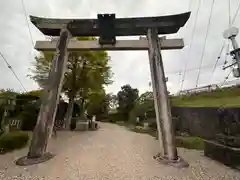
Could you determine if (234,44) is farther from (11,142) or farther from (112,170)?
(11,142)

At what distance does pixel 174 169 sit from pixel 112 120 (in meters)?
22.8

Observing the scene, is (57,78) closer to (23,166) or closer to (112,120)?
(23,166)

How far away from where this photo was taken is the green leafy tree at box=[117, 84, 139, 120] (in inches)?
997

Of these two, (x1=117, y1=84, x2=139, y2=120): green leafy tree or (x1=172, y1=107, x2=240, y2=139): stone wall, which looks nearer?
(x1=172, y1=107, x2=240, y2=139): stone wall

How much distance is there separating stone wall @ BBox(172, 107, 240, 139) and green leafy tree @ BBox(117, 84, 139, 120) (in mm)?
12871

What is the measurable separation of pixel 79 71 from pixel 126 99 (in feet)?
42.8

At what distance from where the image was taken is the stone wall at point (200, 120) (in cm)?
841

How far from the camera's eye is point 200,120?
981 cm

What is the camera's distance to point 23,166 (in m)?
4.20

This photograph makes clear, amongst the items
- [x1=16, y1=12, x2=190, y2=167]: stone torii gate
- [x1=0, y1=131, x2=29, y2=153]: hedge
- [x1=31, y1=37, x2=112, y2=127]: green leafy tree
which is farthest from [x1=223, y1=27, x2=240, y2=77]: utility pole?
[x1=0, y1=131, x2=29, y2=153]: hedge

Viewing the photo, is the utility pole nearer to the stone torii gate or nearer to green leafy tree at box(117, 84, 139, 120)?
the stone torii gate

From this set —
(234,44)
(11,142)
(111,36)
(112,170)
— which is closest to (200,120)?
(234,44)

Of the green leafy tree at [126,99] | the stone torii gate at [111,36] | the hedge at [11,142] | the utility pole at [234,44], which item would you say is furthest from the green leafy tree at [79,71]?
the green leafy tree at [126,99]

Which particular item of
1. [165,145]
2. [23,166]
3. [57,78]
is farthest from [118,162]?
[57,78]
